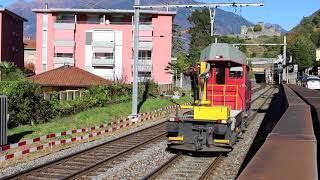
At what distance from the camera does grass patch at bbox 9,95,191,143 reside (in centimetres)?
2176

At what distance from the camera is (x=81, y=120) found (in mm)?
26453

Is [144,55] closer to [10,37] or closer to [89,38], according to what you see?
[89,38]

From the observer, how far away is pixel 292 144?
8.11m

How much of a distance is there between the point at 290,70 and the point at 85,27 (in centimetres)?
5081

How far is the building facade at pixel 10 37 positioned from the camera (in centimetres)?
6581

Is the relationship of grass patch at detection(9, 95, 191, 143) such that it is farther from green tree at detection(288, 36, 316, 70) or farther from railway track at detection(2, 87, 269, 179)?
green tree at detection(288, 36, 316, 70)

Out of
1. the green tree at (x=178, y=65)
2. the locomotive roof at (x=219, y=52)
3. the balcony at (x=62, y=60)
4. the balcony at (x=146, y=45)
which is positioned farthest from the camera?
the balcony at (x=146, y=45)

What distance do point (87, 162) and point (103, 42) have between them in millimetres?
54567

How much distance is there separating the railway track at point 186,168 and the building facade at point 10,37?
2149 inches

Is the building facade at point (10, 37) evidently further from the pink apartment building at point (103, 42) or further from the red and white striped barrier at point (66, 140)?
the red and white striped barrier at point (66, 140)

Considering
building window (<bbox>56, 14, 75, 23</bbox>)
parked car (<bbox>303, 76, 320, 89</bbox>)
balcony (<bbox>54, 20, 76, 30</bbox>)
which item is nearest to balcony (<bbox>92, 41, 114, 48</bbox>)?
balcony (<bbox>54, 20, 76, 30</bbox>)

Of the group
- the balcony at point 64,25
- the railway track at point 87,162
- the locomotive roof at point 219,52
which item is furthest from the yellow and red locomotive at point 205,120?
the balcony at point 64,25

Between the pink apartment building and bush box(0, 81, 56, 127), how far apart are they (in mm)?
40741

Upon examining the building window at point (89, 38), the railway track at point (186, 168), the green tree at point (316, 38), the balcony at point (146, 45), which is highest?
the green tree at point (316, 38)
